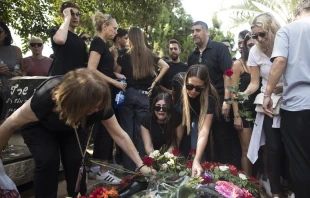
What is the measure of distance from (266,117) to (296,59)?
0.69 meters

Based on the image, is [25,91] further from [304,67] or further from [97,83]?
[304,67]

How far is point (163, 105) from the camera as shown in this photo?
11.6ft

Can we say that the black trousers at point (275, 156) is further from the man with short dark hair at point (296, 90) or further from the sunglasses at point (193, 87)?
the sunglasses at point (193, 87)

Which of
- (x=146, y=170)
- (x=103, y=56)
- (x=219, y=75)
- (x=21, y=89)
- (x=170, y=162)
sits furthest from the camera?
(x=219, y=75)

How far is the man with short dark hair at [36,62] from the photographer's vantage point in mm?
4559

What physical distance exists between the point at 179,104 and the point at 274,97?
1034mm

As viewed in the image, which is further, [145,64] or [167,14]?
[167,14]

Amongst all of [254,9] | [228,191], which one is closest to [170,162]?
[228,191]

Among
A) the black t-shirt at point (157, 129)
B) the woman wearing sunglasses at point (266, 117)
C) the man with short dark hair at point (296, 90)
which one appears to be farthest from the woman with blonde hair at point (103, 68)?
the man with short dark hair at point (296, 90)

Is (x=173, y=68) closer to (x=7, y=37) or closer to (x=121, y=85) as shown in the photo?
(x=121, y=85)

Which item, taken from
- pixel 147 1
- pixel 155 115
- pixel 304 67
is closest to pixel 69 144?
pixel 155 115

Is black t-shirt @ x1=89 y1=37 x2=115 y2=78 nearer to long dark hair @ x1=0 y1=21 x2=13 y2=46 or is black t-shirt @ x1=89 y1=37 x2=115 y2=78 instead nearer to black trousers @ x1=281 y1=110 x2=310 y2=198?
long dark hair @ x1=0 y1=21 x2=13 y2=46

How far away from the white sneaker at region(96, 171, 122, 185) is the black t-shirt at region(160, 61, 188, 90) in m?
1.79

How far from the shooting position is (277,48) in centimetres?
277
